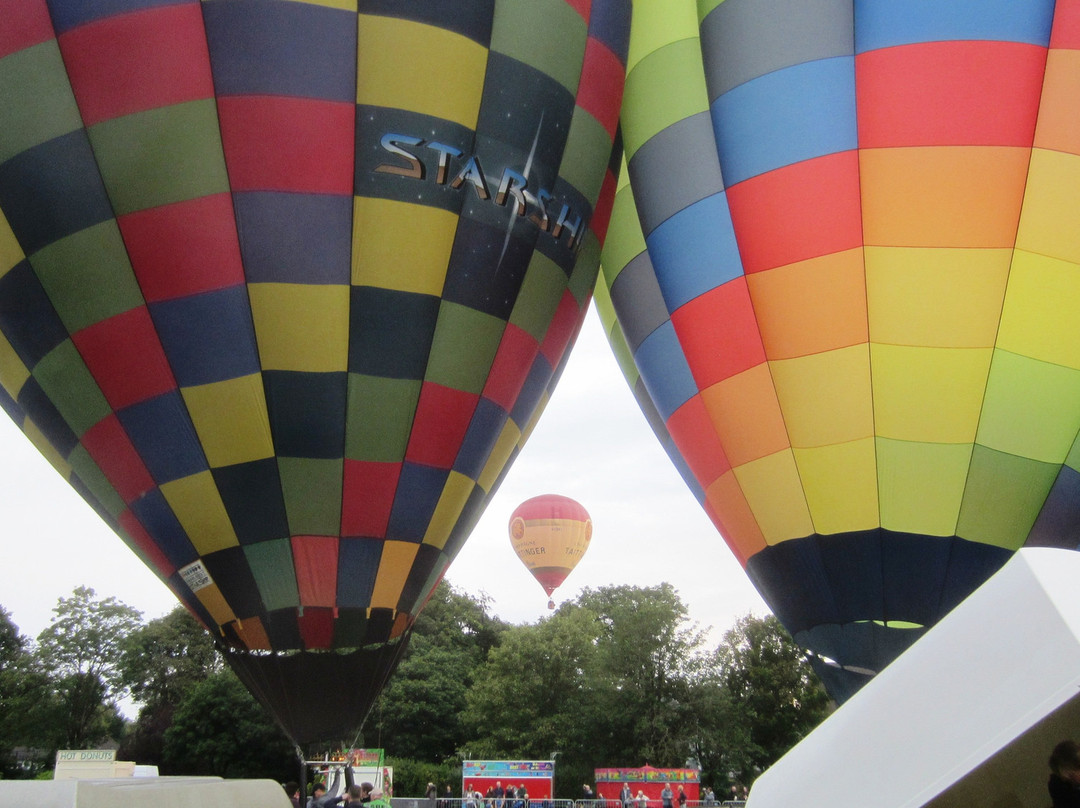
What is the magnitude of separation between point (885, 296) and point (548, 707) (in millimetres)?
18954

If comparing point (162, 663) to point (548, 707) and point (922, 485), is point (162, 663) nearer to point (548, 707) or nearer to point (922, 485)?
point (548, 707)

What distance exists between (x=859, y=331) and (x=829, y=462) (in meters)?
0.74

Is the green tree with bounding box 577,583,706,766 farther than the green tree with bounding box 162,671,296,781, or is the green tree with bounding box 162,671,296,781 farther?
the green tree with bounding box 162,671,296,781

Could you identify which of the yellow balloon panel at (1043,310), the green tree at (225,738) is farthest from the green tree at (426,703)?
the yellow balloon panel at (1043,310)

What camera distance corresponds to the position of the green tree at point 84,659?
27578 mm

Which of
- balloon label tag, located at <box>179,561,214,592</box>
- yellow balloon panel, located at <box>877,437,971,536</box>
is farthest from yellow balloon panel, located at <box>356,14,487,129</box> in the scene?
yellow balloon panel, located at <box>877,437,971,536</box>

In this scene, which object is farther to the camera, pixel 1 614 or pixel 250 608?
pixel 1 614

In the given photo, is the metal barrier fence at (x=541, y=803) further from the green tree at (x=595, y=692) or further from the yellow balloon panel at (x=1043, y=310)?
the yellow balloon panel at (x=1043, y=310)

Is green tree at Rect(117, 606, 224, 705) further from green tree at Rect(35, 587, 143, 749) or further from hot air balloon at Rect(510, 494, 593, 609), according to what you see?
hot air balloon at Rect(510, 494, 593, 609)

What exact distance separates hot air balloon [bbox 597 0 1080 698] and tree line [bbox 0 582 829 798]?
577 inches

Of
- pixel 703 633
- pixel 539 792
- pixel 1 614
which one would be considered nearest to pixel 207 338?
pixel 539 792

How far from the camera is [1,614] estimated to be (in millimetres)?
30438

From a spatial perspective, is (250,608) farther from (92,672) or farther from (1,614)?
(1,614)

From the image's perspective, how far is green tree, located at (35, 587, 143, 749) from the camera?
27.6 metres
